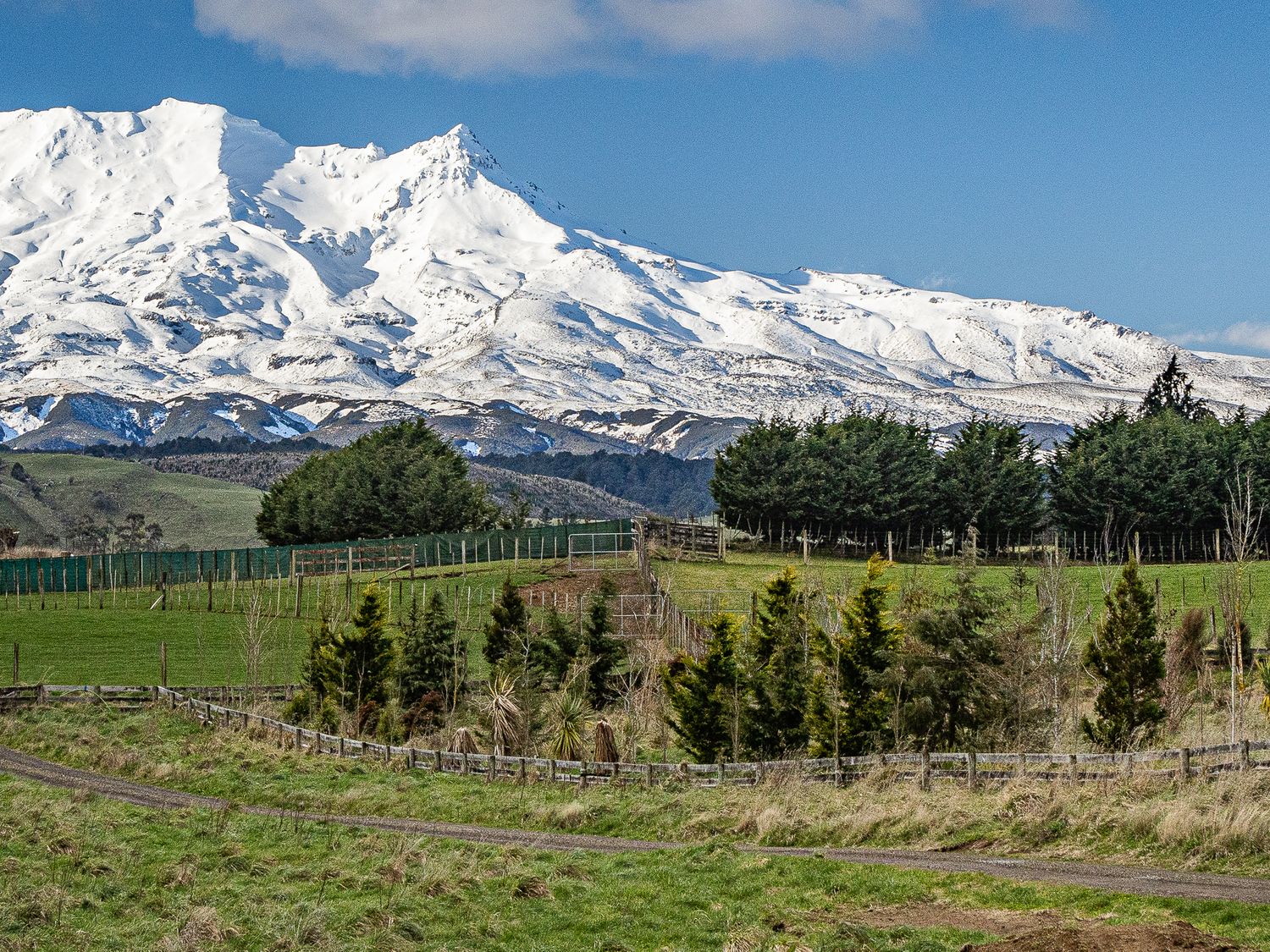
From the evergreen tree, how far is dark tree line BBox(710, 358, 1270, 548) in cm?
4954

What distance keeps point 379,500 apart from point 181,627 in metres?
34.6

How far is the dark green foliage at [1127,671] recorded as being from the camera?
34906 millimetres

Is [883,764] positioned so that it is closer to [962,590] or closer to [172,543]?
[962,590]

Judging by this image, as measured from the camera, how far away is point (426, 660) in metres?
46.3

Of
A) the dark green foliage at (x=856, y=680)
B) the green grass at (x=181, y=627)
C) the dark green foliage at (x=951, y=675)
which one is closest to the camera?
the dark green foliage at (x=951, y=675)

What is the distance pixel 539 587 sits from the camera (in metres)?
73.2

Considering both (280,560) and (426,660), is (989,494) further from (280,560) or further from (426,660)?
(426,660)

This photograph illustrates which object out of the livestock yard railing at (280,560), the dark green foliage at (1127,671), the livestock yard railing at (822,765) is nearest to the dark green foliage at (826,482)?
the livestock yard railing at (280,560)

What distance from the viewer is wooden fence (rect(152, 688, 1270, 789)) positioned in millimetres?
24125

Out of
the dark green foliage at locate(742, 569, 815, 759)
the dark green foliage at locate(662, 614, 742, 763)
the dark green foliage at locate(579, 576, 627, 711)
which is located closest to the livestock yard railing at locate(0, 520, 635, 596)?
the dark green foliage at locate(579, 576, 627, 711)

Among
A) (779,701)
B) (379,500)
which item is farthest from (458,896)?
(379,500)

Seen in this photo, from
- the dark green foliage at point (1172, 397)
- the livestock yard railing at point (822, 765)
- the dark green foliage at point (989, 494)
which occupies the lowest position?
the livestock yard railing at point (822, 765)

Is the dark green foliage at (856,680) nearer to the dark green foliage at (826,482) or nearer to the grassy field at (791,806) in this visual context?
the grassy field at (791,806)

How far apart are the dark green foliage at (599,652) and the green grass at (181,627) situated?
6.57m
